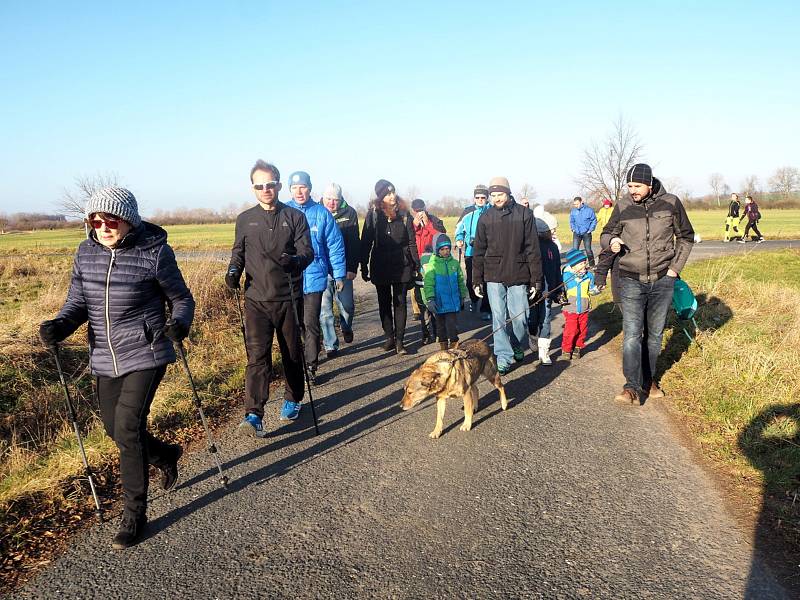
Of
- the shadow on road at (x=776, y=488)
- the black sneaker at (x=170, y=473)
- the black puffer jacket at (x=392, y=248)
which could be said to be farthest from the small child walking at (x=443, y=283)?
the black sneaker at (x=170, y=473)

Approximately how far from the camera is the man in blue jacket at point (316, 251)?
635 cm

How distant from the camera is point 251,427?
4.99 meters

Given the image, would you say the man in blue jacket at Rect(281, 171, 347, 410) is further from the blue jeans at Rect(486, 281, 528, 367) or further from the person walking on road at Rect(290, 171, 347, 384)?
the blue jeans at Rect(486, 281, 528, 367)

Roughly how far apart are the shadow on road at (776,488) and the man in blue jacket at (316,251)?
174 inches

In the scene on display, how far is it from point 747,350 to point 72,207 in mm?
25680

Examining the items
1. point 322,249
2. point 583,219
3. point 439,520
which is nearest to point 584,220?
point 583,219

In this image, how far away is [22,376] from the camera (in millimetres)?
6363

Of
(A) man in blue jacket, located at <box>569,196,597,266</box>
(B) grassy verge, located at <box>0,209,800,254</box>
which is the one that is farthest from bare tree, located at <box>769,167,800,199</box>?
(A) man in blue jacket, located at <box>569,196,597,266</box>

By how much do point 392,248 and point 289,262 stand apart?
3.12m

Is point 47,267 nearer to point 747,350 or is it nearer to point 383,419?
point 383,419

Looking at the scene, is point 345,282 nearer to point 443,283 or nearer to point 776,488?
point 443,283

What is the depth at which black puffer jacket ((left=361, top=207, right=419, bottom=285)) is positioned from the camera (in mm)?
7926

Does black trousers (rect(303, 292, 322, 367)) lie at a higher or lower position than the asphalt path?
higher

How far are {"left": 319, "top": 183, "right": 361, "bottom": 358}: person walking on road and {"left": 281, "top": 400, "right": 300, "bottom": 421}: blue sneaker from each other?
2101 mm
